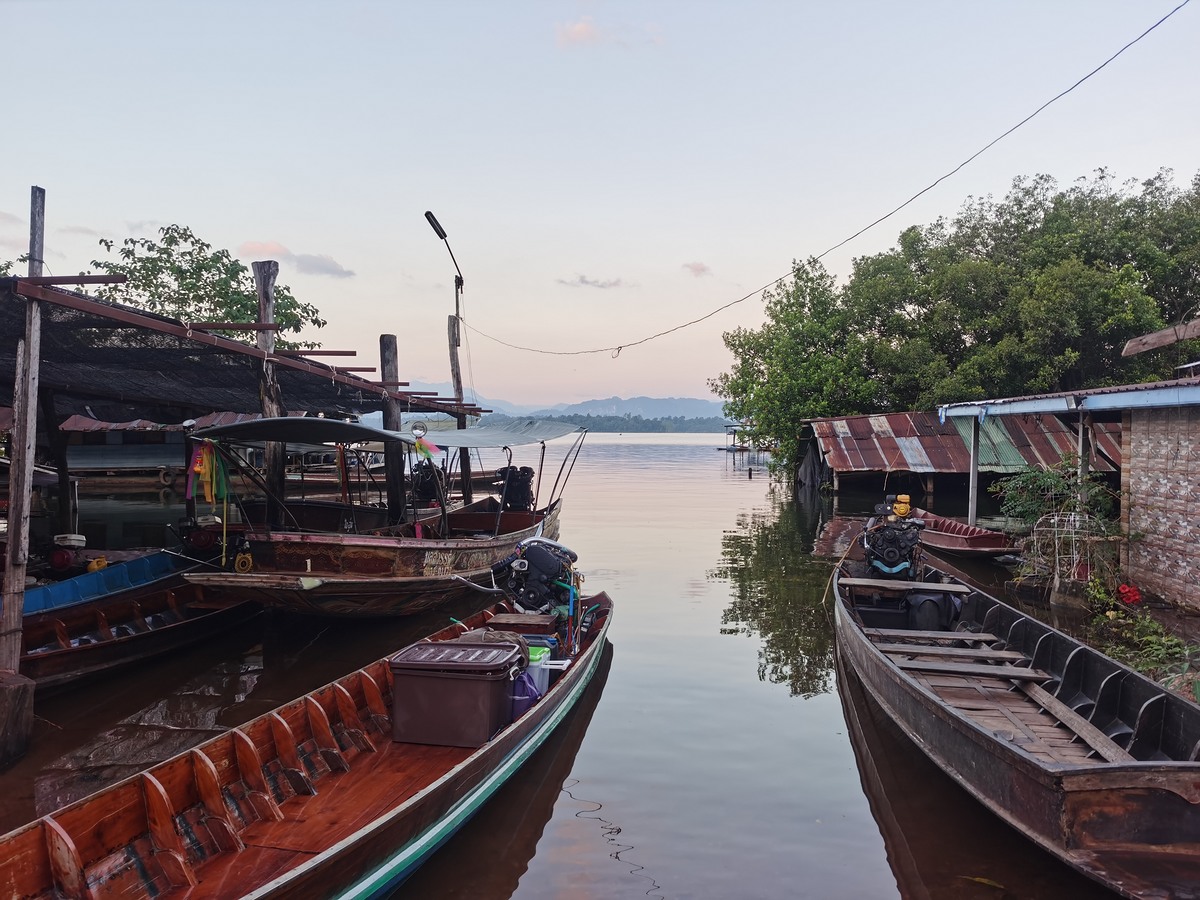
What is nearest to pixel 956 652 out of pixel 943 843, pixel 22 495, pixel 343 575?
pixel 943 843

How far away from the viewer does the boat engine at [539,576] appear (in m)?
8.79

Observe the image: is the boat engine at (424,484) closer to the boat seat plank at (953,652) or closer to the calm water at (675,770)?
the calm water at (675,770)

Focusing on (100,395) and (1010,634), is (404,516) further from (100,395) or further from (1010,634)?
(1010,634)

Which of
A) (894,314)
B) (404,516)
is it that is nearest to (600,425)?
(894,314)

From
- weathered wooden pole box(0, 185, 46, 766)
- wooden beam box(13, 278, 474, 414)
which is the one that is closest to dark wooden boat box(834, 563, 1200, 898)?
weathered wooden pole box(0, 185, 46, 766)

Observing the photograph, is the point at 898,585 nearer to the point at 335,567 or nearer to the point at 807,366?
the point at 335,567

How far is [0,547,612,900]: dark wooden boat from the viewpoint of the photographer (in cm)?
371

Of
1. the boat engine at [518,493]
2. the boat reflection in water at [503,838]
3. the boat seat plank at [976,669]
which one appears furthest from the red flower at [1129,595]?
the boat engine at [518,493]

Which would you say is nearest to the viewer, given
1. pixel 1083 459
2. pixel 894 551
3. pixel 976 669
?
pixel 976 669

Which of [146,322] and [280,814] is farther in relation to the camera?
[146,322]

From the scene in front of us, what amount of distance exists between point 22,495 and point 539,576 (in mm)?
4950

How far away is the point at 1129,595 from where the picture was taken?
34.0ft

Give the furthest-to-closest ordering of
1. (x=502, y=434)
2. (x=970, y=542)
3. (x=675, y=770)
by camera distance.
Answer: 1. (x=970, y=542)
2. (x=502, y=434)
3. (x=675, y=770)

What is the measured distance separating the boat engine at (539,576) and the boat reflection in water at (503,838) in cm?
194
